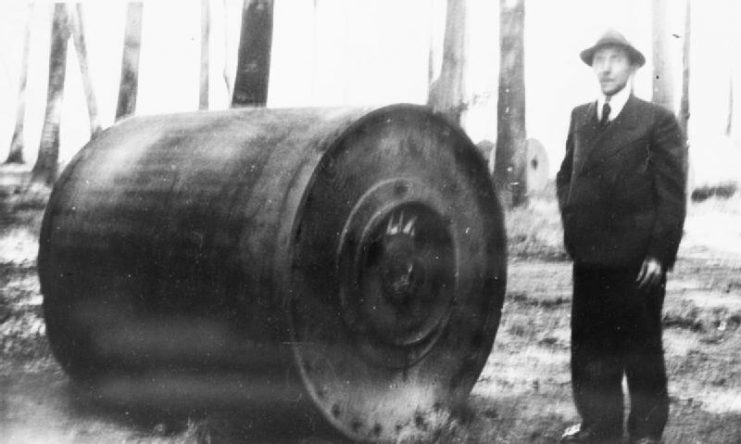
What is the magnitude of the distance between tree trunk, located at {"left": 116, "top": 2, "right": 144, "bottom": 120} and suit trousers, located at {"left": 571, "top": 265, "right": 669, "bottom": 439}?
2.19 meters

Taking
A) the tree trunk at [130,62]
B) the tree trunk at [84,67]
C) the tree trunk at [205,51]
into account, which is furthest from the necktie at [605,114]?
the tree trunk at [84,67]

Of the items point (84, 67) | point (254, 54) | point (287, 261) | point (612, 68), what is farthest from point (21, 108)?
point (612, 68)

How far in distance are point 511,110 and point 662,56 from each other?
28.7 inches

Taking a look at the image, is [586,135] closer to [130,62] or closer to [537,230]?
[537,230]

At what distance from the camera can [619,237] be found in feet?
11.2

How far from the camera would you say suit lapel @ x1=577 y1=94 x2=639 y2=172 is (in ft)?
11.2

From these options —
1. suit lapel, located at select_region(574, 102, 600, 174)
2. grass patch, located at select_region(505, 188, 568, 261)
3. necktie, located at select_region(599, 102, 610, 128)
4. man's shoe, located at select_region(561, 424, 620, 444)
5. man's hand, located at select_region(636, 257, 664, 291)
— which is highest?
necktie, located at select_region(599, 102, 610, 128)

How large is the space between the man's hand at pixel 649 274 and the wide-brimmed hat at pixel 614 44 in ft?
2.79

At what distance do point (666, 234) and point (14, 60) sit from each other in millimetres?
2985

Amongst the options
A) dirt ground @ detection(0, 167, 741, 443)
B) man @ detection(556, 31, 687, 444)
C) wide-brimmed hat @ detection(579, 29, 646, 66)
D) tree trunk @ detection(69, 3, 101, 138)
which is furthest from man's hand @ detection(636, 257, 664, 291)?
tree trunk @ detection(69, 3, 101, 138)

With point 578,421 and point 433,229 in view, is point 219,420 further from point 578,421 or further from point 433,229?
point 578,421

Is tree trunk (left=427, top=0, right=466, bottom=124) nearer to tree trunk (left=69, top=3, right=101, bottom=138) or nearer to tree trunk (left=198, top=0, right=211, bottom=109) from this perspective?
tree trunk (left=198, top=0, right=211, bottom=109)

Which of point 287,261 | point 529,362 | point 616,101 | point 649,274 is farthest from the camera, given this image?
point 529,362

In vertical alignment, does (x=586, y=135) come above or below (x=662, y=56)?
below
